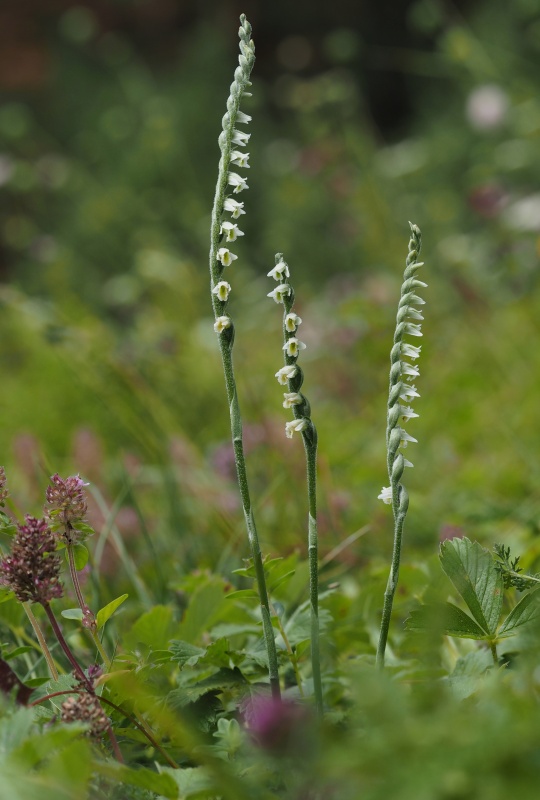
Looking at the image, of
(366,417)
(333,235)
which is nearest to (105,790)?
(366,417)

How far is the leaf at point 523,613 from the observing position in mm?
854

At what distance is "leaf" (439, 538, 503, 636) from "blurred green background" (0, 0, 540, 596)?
0.49 m

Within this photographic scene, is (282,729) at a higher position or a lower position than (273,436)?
lower

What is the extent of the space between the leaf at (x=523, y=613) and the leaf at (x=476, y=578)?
0.04 feet

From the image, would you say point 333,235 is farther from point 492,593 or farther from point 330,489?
point 492,593

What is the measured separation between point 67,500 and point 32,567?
0.28 ft

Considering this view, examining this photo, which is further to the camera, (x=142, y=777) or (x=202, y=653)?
(x=202, y=653)

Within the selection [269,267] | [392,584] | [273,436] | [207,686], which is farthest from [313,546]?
[269,267]

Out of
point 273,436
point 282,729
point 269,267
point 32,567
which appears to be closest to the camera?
point 282,729

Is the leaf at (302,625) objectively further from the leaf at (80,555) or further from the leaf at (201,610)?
the leaf at (80,555)

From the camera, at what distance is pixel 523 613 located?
2.83ft

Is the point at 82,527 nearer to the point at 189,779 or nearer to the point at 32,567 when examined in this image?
the point at 32,567

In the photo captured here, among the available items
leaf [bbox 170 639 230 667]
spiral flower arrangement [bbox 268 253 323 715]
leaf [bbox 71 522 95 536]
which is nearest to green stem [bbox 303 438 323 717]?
spiral flower arrangement [bbox 268 253 323 715]

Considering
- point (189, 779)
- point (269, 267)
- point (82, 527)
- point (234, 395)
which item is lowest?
point (189, 779)
